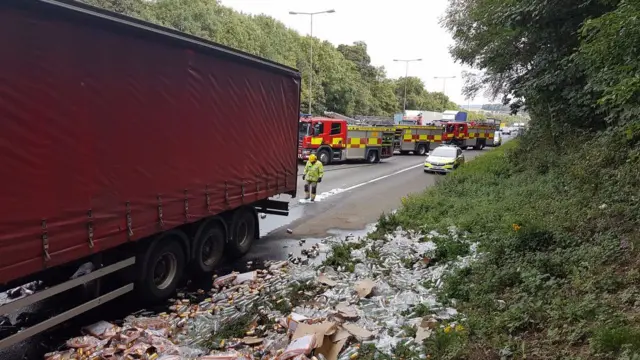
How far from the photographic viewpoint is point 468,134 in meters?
39.8

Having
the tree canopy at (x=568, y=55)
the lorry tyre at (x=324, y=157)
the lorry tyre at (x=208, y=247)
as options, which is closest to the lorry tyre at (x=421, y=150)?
the lorry tyre at (x=324, y=157)

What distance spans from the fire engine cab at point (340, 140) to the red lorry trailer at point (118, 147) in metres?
14.0

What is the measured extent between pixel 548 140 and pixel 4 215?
15.2 metres

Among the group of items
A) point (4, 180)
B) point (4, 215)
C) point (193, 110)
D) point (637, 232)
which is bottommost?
point (637, 232)

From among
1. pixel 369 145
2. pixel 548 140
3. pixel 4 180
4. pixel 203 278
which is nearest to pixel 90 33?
pixel 4 180

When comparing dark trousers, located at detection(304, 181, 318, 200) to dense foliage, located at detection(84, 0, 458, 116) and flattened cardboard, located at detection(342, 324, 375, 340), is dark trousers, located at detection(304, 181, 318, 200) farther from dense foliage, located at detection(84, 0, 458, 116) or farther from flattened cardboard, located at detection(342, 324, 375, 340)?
dense foliage, located at detection(84, 0, 458, 116)

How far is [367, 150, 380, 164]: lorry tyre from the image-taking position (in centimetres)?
2723

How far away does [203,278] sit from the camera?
7309 millimetres

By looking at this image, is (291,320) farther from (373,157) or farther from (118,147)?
(373,157)

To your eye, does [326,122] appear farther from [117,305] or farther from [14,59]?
[14,59]

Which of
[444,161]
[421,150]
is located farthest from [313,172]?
[421,150]

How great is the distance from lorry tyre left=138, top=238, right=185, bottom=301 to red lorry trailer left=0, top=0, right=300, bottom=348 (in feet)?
0.05

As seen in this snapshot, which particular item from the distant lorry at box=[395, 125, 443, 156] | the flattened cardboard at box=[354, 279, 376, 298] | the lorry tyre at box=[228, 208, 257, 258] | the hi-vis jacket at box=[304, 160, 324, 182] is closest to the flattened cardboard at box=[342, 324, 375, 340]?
the flattened cardboard at box=[354, 279, 376, 298]

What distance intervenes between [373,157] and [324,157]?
171 inches
